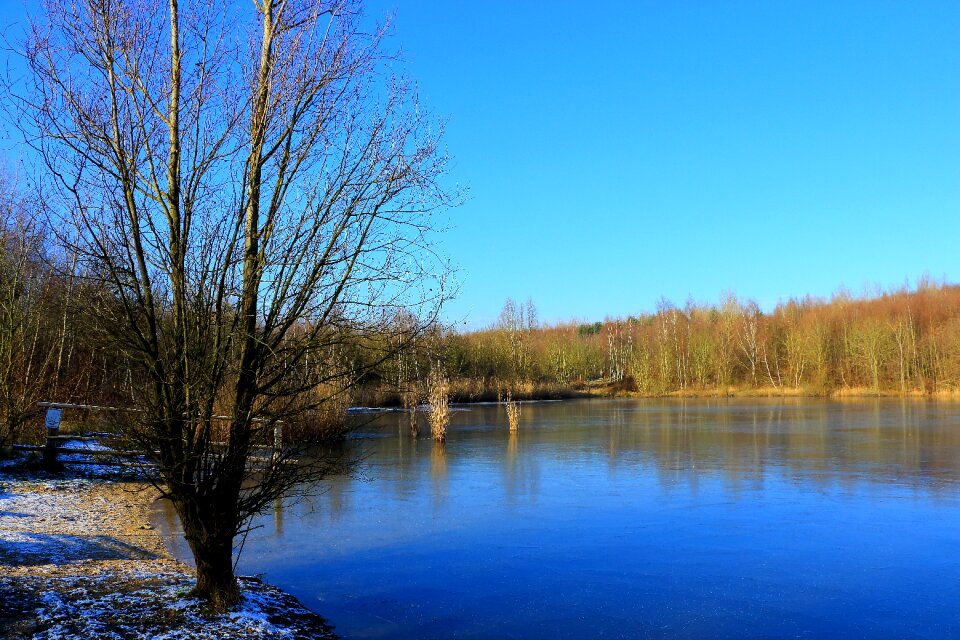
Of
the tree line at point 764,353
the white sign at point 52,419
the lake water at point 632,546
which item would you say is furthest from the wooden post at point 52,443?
the tree line at point 764,353

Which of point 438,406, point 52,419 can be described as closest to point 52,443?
point 52,419

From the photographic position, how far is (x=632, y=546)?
8273mm

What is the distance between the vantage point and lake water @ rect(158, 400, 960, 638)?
19.7 ft

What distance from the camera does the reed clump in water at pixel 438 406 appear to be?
19312 mm

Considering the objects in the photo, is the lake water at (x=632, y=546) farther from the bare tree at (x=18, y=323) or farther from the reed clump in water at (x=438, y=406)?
the bare tree at (x=18, y=323)

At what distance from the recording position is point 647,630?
5.72 metres

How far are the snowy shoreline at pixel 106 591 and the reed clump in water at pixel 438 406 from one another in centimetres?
1071

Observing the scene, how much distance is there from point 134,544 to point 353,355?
13.0 ft

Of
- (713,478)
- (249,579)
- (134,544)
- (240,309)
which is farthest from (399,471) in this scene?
(240,309)

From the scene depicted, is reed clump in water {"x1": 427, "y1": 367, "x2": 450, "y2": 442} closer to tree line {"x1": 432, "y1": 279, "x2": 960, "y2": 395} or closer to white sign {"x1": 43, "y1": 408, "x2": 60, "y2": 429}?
white sign {"x1": 43, "y1": 408, "x2": 60, "y2": 429}

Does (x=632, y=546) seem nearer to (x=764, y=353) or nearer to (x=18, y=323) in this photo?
(x=18, y=323)

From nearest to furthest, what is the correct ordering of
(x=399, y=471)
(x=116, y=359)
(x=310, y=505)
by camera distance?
(x=116, y=359) → (x=310, y=505) → (x=399, y=471)

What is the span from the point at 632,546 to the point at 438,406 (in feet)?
38.8

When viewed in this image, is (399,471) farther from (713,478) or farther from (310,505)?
(713,478)
